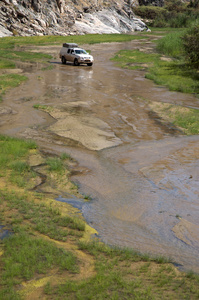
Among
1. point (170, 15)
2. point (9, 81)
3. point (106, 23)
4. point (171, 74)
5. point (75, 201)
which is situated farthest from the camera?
point (170, 15)

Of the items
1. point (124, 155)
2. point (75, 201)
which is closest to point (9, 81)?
point (124, 155)

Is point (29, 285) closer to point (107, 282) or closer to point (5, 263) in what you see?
point (5, 263)

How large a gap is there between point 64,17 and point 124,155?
82.1 metres

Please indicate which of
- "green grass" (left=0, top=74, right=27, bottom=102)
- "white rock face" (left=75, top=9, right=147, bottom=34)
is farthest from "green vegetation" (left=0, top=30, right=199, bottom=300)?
"white rock face" (left=75, top=9, right=147, bottom=34)

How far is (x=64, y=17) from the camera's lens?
280 feet

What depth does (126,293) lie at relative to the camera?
433 centimetres

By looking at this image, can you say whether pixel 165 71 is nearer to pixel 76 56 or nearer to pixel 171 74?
pixel 171 74

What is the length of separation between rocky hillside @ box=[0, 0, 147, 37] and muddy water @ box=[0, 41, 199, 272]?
51787 mm

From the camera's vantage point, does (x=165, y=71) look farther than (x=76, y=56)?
No

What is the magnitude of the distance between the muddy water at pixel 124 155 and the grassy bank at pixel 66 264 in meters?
0.54

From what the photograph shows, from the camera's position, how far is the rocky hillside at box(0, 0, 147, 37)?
69.9 meters

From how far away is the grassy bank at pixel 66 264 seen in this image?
439cm

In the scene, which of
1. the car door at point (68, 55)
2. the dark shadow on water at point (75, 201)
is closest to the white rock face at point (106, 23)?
the car door at point (68, 55)

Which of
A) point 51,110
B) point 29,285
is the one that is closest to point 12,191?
point 29,285
